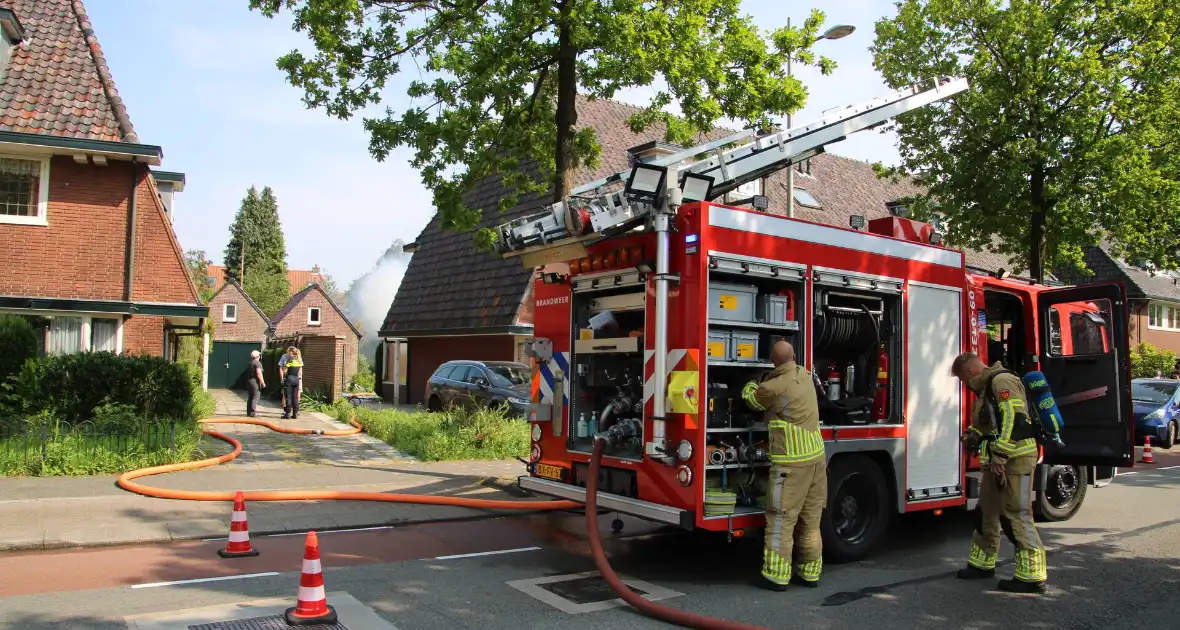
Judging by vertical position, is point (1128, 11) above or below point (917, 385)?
above

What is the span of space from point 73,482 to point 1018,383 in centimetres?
1006

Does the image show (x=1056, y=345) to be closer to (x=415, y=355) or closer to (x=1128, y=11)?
(x=1128, y=11)

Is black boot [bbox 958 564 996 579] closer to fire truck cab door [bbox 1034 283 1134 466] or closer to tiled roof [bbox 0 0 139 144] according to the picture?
fire truck cab door [bbox 1034 283 1134 466]

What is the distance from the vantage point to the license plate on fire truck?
25.4 ft

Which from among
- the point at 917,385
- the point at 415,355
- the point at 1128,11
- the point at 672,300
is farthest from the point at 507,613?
the point at 415,355

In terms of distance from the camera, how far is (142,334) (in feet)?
50.9

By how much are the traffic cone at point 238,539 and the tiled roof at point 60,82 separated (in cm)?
943

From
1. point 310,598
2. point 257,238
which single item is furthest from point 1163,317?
point 257,238

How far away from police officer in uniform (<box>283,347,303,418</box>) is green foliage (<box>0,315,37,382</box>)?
23.2ft

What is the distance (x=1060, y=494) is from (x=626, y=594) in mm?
6138

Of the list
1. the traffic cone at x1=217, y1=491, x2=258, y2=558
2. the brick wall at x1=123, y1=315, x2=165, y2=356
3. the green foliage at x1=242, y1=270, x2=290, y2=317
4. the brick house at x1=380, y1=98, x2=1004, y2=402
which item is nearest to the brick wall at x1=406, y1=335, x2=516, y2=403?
the brick house at x1=380, y1=98, x2=1004, y2=402

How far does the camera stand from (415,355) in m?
25.5

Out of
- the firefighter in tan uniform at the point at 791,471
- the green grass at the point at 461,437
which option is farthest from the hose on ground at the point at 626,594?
the green grass at the point at 461,437

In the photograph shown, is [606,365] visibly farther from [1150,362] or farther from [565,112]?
[1150,362]
